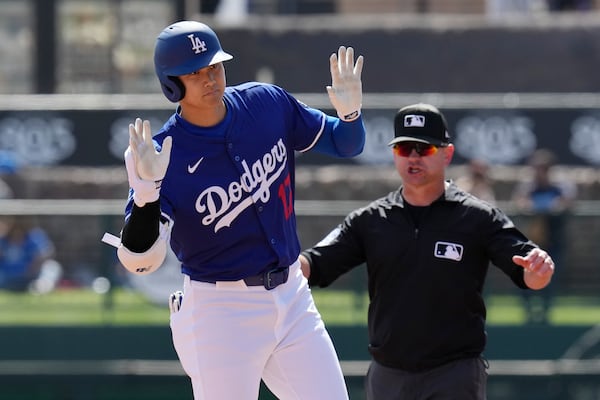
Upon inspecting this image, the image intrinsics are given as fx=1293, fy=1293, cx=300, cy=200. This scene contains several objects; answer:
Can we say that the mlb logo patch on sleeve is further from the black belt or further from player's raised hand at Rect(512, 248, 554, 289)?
the black belt

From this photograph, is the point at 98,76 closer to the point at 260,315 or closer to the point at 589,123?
the point at 589,123

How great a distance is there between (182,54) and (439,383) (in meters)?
1.75

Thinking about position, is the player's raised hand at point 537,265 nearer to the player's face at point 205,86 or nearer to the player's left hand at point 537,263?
the player's left hand at point 537,263

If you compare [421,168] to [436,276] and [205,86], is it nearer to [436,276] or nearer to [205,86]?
[436,276]

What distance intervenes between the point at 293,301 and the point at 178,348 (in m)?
0.49

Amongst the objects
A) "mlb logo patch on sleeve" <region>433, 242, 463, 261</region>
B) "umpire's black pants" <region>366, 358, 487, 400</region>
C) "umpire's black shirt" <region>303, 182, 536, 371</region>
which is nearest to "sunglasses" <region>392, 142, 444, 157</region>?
"umpire's black shirt" <region>303, 182, 536, 371</region>

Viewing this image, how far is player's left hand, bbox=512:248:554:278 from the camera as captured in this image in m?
5.11

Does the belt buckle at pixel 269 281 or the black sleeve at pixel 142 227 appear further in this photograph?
the belt buckle at pixel 269 281

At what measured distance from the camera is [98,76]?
15828 mm

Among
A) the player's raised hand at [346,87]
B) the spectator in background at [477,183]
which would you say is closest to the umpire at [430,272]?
the player's raised hand at [346,87]

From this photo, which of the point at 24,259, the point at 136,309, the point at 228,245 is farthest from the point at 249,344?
the point at 24,259

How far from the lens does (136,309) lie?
8969 mm

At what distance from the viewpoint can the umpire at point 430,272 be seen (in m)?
5.38

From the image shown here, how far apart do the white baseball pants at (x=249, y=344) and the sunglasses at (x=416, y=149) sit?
903 mm
